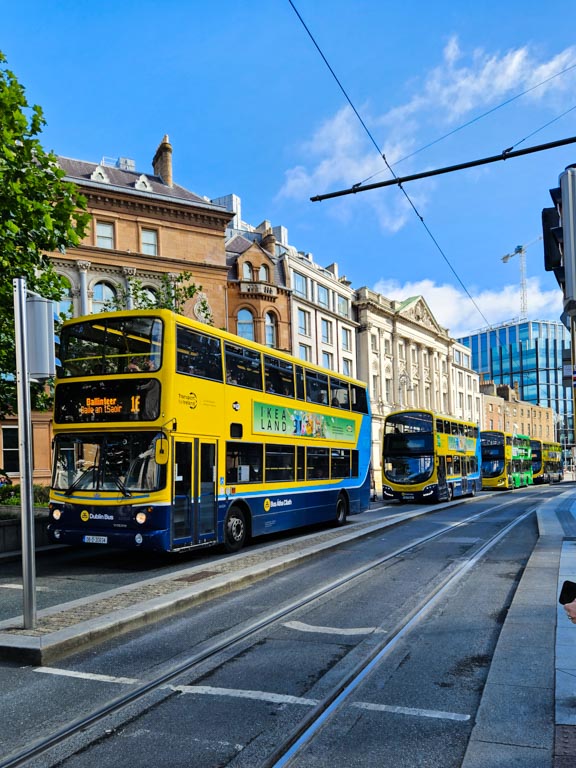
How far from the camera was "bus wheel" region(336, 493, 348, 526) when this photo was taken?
19391 mm

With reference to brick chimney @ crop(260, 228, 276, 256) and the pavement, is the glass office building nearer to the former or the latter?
brick chimney @ crop(260, 228, 276, 256)

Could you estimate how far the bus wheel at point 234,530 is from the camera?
13.4 m

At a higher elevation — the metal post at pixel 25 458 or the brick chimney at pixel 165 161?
the brick chimney at pixel 165 161

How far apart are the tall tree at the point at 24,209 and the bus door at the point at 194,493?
13.6 feet

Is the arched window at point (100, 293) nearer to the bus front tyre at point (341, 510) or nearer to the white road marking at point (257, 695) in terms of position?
the bus front tyre at point (341, 510)

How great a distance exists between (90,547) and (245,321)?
31.5 metres

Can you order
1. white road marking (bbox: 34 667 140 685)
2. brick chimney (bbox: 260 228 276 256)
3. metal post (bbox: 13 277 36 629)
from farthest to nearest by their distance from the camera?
brick chimney (bbox: 260 228 276 256)
metal post (bbox: 13 277 36 629)
white road marking (bbox: 34 667 140 685)

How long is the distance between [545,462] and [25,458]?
6553cm

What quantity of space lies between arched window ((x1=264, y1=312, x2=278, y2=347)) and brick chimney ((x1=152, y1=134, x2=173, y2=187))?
10958 millimetres

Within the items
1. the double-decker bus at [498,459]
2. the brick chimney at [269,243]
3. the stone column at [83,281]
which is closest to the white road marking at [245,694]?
the stone column at [83,281]

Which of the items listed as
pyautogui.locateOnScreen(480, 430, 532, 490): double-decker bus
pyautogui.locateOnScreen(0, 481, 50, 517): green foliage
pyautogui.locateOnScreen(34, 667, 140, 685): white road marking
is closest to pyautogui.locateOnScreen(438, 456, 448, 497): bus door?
pyautogui.locateOnScreen(480, 430, 532, 490): double-decker bus

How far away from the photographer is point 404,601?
8867 millimetres

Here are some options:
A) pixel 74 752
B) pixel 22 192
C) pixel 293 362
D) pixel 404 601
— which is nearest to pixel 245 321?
pixel 293 362

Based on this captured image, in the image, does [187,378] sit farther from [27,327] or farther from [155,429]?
[27,327]
